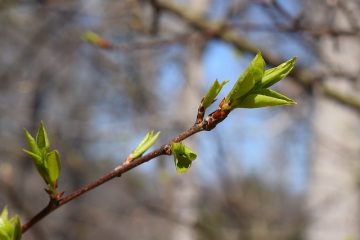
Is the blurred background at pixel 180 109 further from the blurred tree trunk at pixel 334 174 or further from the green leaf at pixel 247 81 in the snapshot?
the green leaf at pixel 247 81

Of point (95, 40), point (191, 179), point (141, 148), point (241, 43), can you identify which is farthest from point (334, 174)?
point (141, 148)

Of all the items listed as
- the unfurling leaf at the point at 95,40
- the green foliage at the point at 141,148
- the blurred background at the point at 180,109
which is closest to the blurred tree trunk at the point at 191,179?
the blurred background at the point at 180,109

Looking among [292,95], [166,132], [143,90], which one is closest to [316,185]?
[292,95]

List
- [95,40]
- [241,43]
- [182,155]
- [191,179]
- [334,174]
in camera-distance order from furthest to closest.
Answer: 1. [334,174]
2. [191,179]
3. [241,43]
4. [95,40]
5. [182,155]

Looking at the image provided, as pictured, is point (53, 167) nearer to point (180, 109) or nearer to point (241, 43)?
point (241, 43)

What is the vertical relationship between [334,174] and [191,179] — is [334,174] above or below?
above

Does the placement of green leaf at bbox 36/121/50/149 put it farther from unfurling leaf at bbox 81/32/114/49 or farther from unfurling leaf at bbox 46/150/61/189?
unfurling leaf at bbox 81/32/114/49
